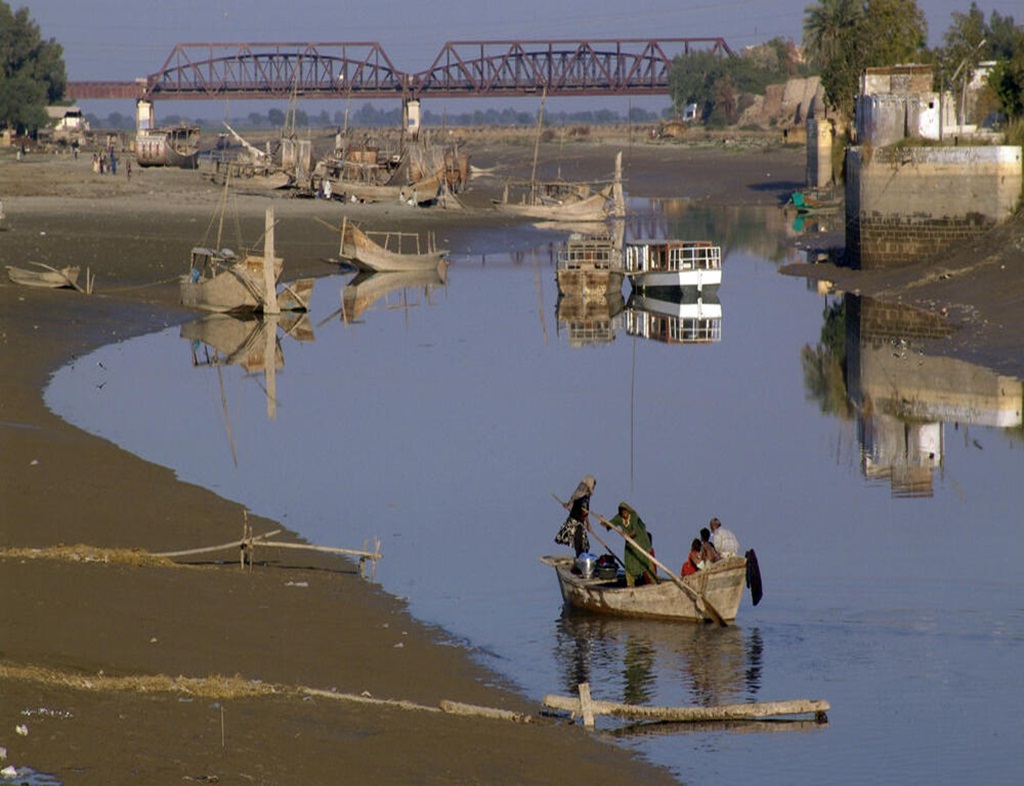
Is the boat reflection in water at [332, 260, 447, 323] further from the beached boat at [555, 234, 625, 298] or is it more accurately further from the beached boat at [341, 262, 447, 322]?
the beached boat at [555, 234, 625, 298]

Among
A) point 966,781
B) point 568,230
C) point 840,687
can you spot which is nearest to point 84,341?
point 840,687

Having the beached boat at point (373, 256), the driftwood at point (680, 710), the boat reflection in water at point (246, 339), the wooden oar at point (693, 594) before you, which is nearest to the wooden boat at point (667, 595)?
the wooden oar at point (693, 594)

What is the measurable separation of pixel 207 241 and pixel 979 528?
3573cm

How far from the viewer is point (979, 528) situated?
19453 millimetres

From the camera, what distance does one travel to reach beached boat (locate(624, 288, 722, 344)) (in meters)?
39.2

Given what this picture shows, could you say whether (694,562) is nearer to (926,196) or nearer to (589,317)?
(589,317)

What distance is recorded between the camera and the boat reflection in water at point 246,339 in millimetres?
32219

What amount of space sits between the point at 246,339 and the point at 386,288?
1293 centimetres

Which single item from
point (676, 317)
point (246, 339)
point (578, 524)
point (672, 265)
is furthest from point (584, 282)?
point (578, 524)

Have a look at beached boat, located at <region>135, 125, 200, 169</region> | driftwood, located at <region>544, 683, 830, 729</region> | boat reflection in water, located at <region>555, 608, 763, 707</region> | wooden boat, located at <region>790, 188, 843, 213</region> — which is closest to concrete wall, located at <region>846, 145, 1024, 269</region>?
wooden boat, located at <region>790, 188, 843, 213</region>

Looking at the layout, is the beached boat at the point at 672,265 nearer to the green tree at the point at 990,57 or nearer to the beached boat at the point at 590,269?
the beached boat at the point at 590,269

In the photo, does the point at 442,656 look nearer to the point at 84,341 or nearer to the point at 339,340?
the point at 84,341

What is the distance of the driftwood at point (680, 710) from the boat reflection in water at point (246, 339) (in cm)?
1671

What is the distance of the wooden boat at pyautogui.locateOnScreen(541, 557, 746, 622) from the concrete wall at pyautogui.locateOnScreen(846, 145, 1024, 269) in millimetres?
29260
